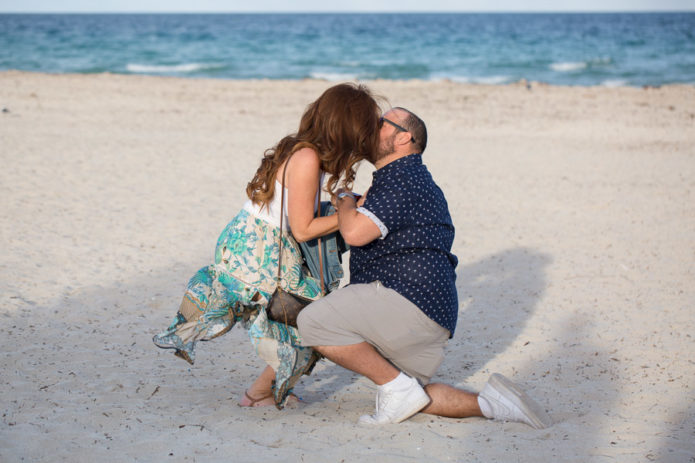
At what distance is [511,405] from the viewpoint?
314 centimetres

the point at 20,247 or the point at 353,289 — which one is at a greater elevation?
the point at 353,289

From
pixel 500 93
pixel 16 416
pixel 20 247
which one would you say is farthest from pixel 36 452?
pixel 500 93

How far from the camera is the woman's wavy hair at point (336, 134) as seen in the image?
2.97 meters

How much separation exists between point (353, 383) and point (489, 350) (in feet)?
3.20

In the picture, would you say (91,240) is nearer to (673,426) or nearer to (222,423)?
(222,423)

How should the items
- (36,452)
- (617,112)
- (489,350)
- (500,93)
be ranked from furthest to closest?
(500,93) → (617,112) → (489,350) → (36,452)

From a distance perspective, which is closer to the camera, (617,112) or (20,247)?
(20,247)

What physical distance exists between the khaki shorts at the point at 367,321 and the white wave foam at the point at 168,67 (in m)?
23.7

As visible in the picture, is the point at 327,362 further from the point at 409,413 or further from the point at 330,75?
the point at 330,75

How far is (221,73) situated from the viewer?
24.4 metres

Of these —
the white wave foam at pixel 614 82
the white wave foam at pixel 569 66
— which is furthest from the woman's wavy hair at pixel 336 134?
the white wave foam at pixel 569 66

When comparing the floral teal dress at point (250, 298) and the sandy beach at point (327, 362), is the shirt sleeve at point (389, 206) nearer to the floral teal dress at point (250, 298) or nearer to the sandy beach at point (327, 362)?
the floral teal dress at point (250, 298)

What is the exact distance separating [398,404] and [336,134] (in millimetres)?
1233

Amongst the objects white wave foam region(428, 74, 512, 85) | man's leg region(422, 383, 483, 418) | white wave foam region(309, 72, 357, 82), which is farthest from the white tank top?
white wave foam region(309, 72, 357, 82)
